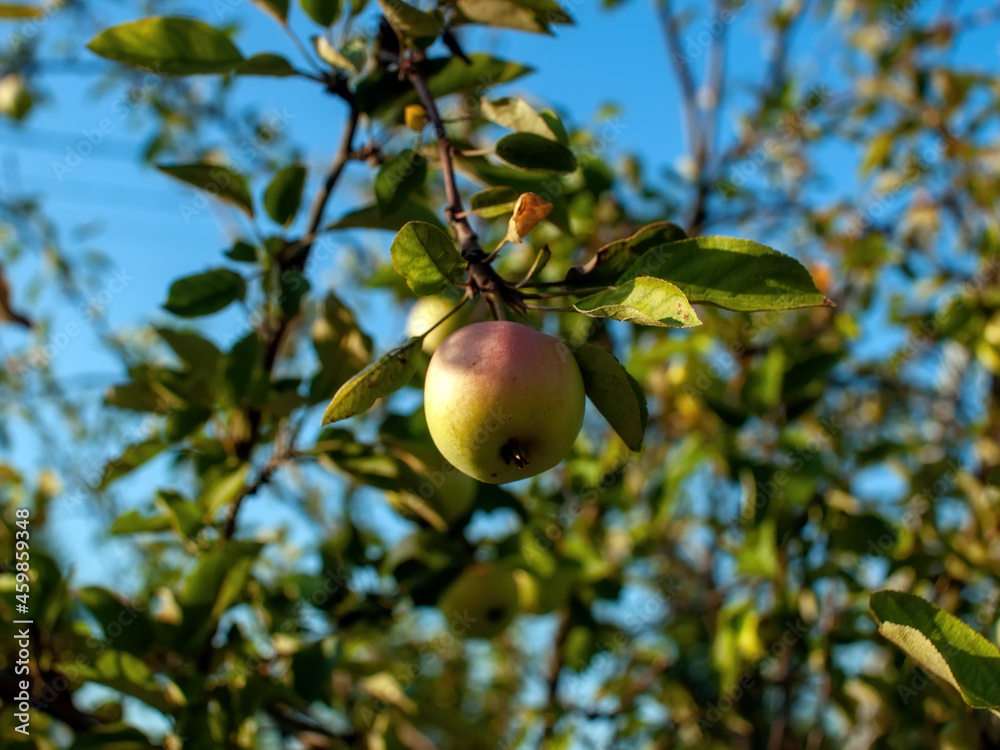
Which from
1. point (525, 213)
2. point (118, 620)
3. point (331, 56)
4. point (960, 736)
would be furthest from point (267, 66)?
point (960, 736)

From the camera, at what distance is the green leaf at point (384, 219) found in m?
1.13

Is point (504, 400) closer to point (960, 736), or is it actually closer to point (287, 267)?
point (287, 267)

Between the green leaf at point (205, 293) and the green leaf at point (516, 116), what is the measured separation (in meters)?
0.46

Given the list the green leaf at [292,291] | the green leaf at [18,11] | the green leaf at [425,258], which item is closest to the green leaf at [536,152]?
the green leaf at [425,258]

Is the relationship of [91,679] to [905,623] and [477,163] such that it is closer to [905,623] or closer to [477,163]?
[477,163]

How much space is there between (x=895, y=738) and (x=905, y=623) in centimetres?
116

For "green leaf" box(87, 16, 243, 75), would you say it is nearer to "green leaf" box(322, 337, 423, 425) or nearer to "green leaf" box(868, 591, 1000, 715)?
"green leaf" box(322, 337, 423, 425)

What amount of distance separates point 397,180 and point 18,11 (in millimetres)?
1181

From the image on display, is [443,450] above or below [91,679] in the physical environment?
above

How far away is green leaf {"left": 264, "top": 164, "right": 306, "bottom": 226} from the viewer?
1188 millimetres

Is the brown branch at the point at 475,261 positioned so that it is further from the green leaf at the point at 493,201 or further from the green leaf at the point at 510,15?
the green leaf at the point at 510,15

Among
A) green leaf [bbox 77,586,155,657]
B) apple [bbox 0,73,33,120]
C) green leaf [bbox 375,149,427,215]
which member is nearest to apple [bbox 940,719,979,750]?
green leaf [bbox 375,149,427,215]

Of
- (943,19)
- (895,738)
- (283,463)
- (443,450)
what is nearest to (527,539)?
(283,463)

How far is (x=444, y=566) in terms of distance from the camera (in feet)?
5.18
